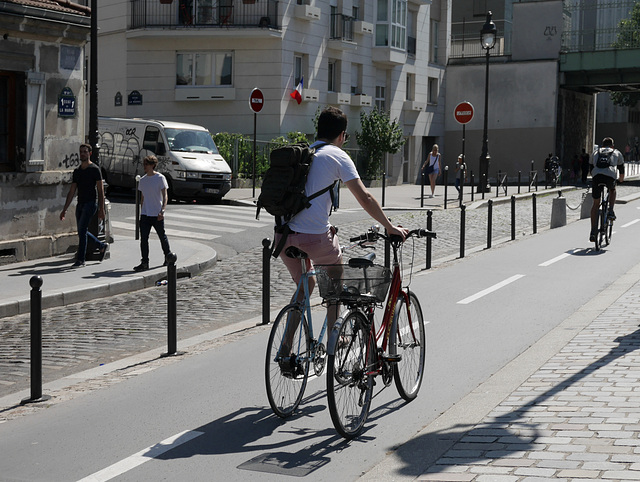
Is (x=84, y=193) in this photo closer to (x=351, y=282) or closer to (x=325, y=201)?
(x=325, y=201)

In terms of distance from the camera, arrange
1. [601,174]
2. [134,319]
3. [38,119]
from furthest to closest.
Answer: [601,174], [38,119], [134,319]

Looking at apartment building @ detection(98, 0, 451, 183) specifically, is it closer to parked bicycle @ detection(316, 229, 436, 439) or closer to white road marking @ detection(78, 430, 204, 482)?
parked bicycle @ detection(316, 229, 436, 439)

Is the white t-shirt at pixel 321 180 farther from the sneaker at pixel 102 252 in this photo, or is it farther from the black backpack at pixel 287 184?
the sneaker at pixel 102 252

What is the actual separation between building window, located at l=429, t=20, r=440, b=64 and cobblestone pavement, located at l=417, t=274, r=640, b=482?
44.4m

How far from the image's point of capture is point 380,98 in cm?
4494

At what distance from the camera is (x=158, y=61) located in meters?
36.6

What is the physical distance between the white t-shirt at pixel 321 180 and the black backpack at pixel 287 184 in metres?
0.04

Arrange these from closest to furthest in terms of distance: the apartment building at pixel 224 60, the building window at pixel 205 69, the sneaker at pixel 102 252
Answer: the sneaker at pixel 102 252 → the apartment building at pixel 224 60 → the building window at pixel 205 69

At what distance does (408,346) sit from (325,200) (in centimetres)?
118

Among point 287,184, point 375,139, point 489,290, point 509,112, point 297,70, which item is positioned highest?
point 297,70

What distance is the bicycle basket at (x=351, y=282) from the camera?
5777 mm

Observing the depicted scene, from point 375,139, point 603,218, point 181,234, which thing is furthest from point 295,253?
point 375,139

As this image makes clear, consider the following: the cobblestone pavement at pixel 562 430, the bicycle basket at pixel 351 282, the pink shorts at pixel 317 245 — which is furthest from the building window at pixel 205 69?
the bicycle basket at pixel 351 282

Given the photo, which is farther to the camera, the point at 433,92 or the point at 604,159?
the point at 433,92
